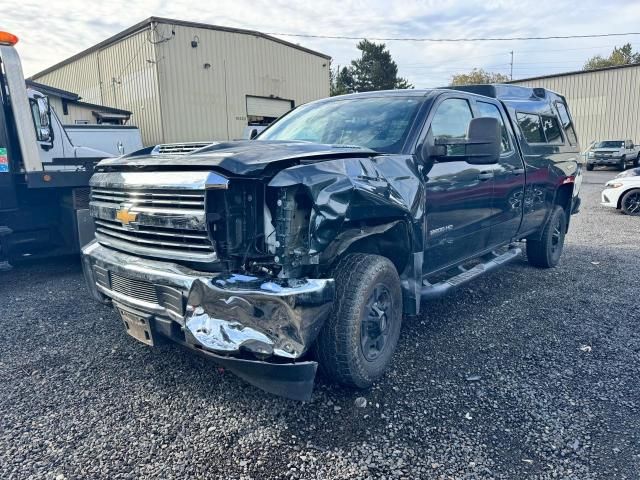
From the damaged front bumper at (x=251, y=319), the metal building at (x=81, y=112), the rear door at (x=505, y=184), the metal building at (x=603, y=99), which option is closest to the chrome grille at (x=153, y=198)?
the damaged front bumper at (x=251, y=319)

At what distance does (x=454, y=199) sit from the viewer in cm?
386

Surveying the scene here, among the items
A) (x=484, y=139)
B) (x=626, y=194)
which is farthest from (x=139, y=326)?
(x=626, y=194)

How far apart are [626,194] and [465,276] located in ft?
30.4

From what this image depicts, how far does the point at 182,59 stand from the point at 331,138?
1644 centimetres

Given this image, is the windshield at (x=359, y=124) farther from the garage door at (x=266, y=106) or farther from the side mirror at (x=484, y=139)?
the garage door at (x=266, y=106)

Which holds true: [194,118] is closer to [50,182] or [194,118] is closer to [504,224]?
[50,182]

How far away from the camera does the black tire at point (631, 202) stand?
11.2 meters

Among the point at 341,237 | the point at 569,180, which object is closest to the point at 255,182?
the point at 341,237

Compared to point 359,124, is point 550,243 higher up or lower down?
lower down

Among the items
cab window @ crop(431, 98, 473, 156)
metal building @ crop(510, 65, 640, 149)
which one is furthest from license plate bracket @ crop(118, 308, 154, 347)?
metal building @ crop(510, 65, 640, 149)

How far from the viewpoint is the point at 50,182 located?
5.64 metres

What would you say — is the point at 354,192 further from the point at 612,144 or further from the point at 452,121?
the point at 612,144

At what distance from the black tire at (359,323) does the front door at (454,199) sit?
66 cm

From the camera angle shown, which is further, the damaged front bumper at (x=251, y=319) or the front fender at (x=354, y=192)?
the front fender at (x=354, y=192)
